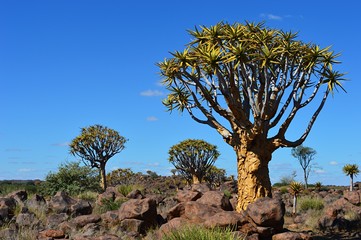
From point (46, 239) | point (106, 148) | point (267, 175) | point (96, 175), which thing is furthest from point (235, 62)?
point (106, 148)

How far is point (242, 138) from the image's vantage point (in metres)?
16.0

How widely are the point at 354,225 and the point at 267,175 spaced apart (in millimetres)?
4012

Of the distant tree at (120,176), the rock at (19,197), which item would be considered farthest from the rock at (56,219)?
the distant tree at (120,176)

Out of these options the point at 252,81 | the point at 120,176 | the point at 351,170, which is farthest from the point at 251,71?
the point at 120,176

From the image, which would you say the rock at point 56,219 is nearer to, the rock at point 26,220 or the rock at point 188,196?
the rock at point 26,220

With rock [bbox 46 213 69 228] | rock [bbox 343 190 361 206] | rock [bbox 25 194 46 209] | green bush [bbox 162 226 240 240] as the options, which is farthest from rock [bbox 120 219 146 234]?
rock [bbox 343 190 361 206]

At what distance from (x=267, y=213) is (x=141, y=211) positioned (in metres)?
3.50

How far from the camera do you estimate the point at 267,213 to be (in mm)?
13109

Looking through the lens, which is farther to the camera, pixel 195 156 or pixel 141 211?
pixel 195 156

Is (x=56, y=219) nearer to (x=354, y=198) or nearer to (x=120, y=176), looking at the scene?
(x=354, y=198)

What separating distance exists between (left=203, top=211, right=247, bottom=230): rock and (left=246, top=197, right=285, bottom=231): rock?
1.89 ft

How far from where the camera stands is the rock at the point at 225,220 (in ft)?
39.6

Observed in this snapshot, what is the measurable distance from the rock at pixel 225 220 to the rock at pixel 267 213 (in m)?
0.57

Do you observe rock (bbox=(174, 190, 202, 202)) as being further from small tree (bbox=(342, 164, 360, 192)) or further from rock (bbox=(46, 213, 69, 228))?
small tree (bbox=(342, 164, 360, 192))
